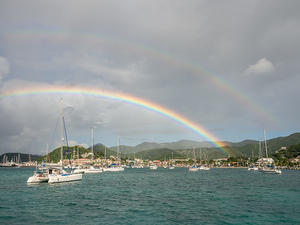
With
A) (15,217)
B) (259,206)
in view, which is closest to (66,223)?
(15,217)

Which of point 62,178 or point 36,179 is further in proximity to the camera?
point 62,178

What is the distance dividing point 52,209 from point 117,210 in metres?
7.10

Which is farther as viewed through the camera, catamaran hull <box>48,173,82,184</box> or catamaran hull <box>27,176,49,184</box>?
catamaran hull <box>27,176,49,184</box>

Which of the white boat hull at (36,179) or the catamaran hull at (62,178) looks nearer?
the catamaran hull at (62,178)

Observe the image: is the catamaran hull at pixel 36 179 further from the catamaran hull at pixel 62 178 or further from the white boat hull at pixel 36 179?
the catamaran hull at pixel 62 178

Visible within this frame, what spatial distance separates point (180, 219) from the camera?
2173 centimetres

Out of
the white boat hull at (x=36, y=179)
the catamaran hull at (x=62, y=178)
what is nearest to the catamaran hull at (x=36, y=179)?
the white boat hull at (x=36, y=179)

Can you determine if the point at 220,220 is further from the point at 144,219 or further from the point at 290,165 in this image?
the point at 290,165

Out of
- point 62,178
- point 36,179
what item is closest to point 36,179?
point 36,179

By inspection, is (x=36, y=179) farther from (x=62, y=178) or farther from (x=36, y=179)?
(x=62, y=178)

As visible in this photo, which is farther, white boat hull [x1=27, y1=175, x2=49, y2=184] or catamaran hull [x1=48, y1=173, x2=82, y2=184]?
white boat hull [x1=27, y1=175, x2=49, y2=184]

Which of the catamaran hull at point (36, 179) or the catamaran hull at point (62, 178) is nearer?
the catamaran hull at point (62, 178)

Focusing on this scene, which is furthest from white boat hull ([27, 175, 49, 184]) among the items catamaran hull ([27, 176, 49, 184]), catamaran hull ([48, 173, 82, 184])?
catamaran hull ([48, 173, 82, 184])

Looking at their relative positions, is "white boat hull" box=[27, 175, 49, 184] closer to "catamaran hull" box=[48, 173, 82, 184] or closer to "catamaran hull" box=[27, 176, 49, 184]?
"catamaran hull" box=[27, 176, 49, 184]
